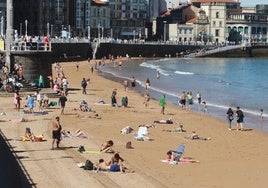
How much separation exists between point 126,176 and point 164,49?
342ft

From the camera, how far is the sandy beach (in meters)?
16.3

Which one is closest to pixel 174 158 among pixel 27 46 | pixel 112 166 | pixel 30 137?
pixel 112 166

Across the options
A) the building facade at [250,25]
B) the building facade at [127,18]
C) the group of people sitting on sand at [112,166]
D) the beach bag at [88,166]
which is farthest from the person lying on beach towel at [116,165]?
the building facade at [250,25]

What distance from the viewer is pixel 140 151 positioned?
2072cm

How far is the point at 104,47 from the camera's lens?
103 meters

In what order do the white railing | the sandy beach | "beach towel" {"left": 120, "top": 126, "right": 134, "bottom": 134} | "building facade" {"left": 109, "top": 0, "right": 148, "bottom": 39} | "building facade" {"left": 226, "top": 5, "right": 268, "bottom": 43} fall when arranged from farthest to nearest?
"building facade" {"left": 226, "top": 5, "right": 268, "bottom": 43}
"building facade" {"left": 109, "top": 0, "right": 148, "bottom": 39}
the white railing
"beach towel" {"left": 120, "top": 126, "right": 134, "bottom": 134}
the sandy beach

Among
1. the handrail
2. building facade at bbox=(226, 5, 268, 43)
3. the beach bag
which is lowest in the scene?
the beach bag

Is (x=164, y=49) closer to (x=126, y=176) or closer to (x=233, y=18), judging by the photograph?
(x=233, y=18)

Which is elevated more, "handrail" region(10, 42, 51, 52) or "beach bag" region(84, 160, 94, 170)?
"handrail" region(10, 42, 51, 52)

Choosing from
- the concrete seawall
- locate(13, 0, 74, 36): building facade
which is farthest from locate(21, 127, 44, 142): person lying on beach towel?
the concrete seawall

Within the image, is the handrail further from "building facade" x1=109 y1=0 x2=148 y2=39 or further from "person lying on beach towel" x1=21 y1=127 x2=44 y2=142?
"building facade" x1=109 y1=0 x2=148 y2=39

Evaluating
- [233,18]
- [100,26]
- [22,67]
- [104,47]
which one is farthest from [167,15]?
[22,67]

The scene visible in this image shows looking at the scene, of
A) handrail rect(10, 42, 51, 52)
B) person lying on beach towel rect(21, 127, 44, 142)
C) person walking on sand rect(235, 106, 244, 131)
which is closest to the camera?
person lying on beach towel rect(21, 127, 44, 142)

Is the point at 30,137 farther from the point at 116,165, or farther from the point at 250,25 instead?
the point at 250,25
